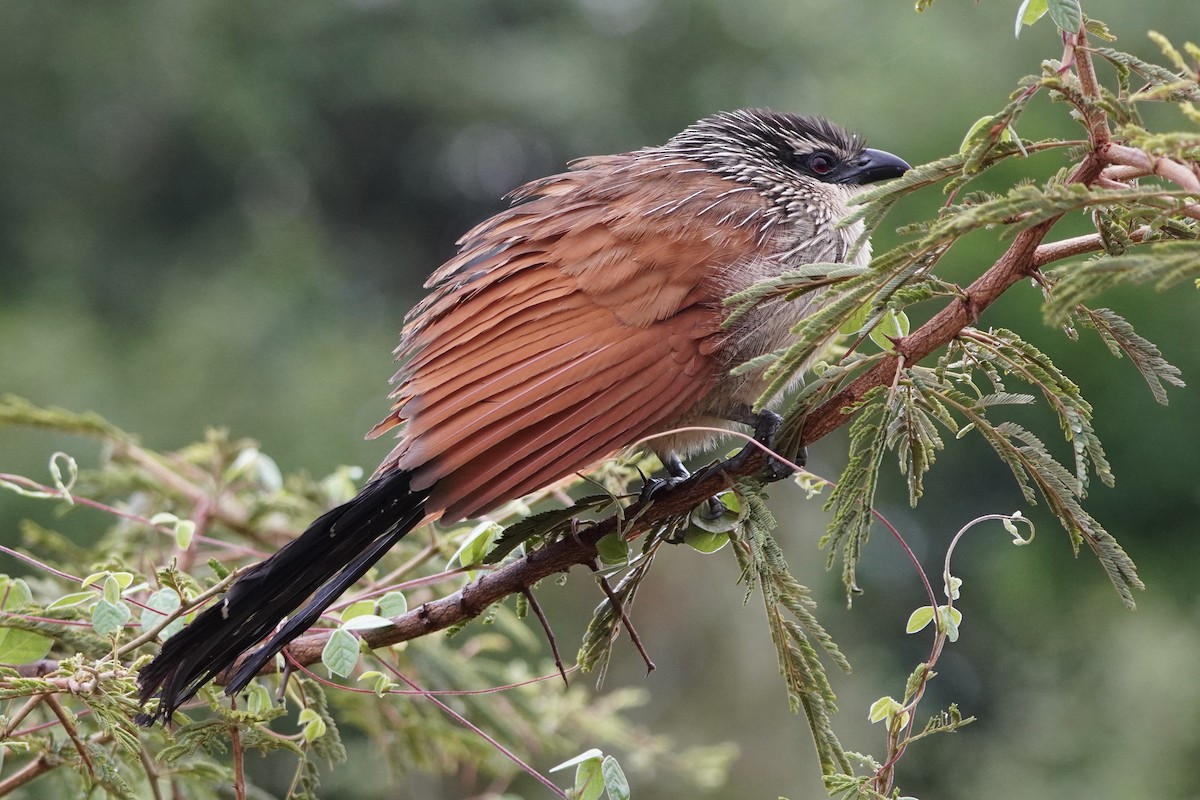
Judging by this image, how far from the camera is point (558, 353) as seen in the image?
1.77 m

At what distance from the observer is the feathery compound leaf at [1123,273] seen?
3.23ft

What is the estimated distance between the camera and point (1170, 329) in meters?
7.65

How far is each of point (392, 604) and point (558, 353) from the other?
437 mm

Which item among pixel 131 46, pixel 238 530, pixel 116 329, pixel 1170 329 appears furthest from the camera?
pixel 131 46

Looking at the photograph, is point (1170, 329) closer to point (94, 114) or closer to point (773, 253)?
point (773, 253)

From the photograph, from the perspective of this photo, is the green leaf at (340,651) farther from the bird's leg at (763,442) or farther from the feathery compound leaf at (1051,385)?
the feathery compound leaf at (1051,385)

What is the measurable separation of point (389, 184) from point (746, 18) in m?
5.34

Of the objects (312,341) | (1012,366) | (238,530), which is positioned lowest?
(1012,366)

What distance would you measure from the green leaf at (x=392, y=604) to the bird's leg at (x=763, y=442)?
0.41m

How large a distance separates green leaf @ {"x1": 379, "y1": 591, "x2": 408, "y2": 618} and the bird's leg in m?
0.41

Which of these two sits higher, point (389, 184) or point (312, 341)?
point (389, 184)

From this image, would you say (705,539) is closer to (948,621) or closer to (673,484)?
(673,484)

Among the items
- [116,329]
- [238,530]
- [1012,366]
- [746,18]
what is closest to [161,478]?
[238,530]

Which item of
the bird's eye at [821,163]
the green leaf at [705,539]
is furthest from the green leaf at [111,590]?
the bird's eye at [821,163]
